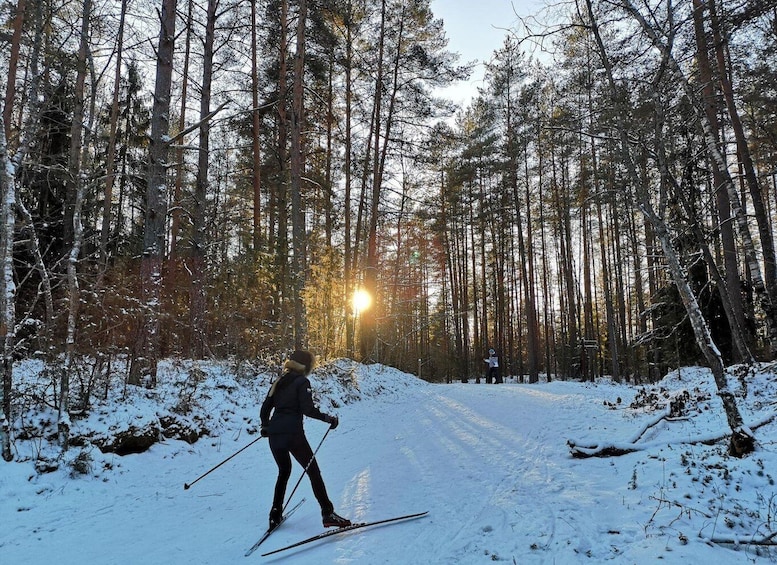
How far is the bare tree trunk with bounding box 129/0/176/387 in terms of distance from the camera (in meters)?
8.08

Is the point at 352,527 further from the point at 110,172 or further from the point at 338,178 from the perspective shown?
the point at 338,178

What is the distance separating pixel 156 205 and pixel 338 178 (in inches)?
493

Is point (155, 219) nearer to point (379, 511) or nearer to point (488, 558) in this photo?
point (379, 511)

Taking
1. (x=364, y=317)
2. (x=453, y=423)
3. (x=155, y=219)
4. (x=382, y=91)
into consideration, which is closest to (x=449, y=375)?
(x=364, y=317)

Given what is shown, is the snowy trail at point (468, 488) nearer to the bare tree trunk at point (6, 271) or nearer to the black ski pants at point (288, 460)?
the black ski pants at point (288, 460)

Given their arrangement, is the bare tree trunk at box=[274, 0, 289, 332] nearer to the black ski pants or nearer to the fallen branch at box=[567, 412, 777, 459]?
the black ski pants

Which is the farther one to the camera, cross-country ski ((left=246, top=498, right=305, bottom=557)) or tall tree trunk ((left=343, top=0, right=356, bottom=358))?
tall tree trunk ((left=343, top=0, right=356, bottom=358))

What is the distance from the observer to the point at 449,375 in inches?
1380

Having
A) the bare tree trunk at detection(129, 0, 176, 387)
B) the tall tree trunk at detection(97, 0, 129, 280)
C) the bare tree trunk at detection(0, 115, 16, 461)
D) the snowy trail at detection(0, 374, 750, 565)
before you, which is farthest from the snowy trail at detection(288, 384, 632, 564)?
the tall tree trunk at detection(97, 0, 129, 280)

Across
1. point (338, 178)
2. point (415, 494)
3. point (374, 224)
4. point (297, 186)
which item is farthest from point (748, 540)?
point (338, 178)

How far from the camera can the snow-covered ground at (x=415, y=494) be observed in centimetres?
388

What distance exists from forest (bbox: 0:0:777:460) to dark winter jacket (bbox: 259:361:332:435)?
10.4ft

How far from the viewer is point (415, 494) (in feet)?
17.8

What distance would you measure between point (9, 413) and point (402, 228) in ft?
81.7
